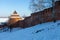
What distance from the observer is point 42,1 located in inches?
850

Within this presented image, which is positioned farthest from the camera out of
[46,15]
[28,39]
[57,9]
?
[46,15]

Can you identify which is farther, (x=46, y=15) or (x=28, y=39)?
(x=46, y=15)

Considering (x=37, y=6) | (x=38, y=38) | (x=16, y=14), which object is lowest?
(x=16, y=14)

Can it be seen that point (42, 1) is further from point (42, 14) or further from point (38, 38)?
point (38, 38)

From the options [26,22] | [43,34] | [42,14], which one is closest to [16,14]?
[26,22]

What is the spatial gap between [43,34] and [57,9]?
291 centimetres

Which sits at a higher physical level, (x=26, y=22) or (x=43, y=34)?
(x=43, y=34)

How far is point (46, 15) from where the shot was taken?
32.0ft

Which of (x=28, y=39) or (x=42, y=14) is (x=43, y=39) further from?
(x=42, y=14)

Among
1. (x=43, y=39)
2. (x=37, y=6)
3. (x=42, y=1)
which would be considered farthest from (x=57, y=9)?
(x=37, y=6)

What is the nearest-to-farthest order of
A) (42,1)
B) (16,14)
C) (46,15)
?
(46,15) → (42,1) → (16,14)

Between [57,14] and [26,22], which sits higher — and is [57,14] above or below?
above

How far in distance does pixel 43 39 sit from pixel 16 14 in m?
27.0

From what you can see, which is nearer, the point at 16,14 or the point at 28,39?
the point at 28,39
